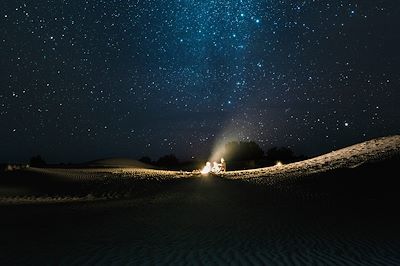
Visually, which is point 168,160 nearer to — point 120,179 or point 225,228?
point 120,179

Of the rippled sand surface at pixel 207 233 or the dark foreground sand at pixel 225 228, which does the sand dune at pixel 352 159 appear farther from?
the rippled sand surface at pixel 207 233

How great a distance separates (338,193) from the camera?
66.0 feet

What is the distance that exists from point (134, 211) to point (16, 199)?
917cm

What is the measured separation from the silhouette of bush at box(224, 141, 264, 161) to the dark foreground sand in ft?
179

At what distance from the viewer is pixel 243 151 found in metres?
80.2

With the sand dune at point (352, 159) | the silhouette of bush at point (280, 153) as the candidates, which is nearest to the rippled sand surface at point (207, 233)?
the sand dune at point (352, 159)

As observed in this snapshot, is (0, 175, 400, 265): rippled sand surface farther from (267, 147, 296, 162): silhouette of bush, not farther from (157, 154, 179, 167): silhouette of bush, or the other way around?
(157, 154, 179, 167): silhouette of bush

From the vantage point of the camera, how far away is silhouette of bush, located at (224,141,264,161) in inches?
3078

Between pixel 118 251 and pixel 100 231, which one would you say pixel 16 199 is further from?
pixel 118 251

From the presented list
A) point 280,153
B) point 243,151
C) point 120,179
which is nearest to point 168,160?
point 243,151

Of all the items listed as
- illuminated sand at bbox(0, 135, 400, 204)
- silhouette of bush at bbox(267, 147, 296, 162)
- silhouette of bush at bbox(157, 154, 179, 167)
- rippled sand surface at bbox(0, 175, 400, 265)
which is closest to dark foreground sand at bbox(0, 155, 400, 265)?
rippled sand surface at bbox(0, 175, 400, 265)

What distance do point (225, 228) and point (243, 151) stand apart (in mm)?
68010

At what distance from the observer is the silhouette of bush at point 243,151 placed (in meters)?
78.2

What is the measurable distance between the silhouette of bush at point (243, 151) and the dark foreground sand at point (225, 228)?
2143 inches
